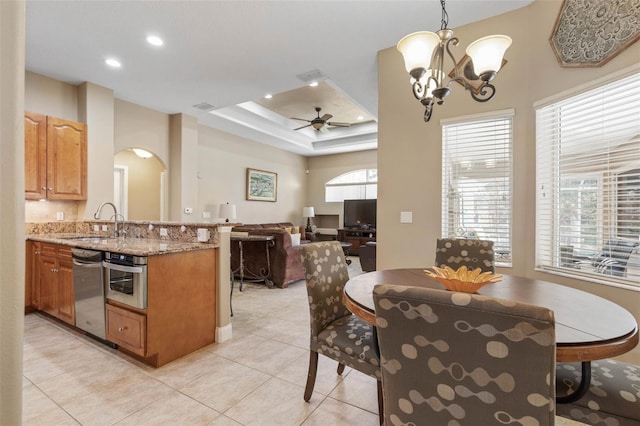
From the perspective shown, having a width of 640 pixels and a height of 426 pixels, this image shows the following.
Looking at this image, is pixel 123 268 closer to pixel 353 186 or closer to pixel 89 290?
pixel 89 290

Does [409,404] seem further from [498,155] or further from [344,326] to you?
[498,155]

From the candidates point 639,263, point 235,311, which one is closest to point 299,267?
point 235,311

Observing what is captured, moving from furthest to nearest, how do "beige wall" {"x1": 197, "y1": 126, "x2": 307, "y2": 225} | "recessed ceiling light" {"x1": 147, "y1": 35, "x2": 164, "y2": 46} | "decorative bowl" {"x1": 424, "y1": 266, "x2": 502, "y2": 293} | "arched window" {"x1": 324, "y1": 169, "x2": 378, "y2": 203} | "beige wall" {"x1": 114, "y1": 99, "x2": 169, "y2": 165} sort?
"arched window" {"x1": 324, "y1": 169, "x2": 378, "y2": 203}
"beige wall" {"x1": 197, "y1": 126, "x2": 307, "y2": 225}
"beige wall" {"x1": 114, "y1": 99, "x2": 169, "y2": 165}
"recessed ceiling light" {"x1": 147, "y1": 35, "x2": 164, "y2": 46}
"decorative bowl" {"x1": 424, "y1": 266, "x2": 502, "y2": 293}

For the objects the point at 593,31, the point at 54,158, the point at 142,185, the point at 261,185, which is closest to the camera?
the point at 593,31

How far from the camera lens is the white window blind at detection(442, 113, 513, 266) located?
275 cm

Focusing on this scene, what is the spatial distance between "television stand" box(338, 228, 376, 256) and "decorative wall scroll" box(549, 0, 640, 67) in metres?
5.57

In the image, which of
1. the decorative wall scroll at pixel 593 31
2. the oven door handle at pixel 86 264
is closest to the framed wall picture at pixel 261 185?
the oven door handle at pixel 86 264

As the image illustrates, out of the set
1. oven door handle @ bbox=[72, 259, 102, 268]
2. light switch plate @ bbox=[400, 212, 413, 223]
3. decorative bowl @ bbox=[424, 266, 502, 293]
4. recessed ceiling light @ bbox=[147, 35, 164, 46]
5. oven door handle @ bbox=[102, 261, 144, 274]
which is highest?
recessed ceiling light @ bbox=[147, 35, 164, 46]

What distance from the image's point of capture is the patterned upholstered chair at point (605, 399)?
1.09 meters

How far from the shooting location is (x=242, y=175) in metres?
7.11

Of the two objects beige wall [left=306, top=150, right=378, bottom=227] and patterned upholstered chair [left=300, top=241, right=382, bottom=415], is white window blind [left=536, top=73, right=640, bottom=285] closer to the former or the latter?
patterned upholstered chair [left=300, top=241, right=382, bottom=415]

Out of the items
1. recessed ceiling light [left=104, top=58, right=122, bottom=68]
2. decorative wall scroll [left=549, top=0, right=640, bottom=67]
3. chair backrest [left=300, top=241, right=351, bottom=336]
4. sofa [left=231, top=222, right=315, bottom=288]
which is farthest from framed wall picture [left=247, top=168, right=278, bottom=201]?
A: decorative wall scroll [left=549, top=0, right=640, bottom=67]

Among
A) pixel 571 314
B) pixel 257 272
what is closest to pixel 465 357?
pixel 571 314

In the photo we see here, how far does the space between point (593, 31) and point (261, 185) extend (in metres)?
6.57
